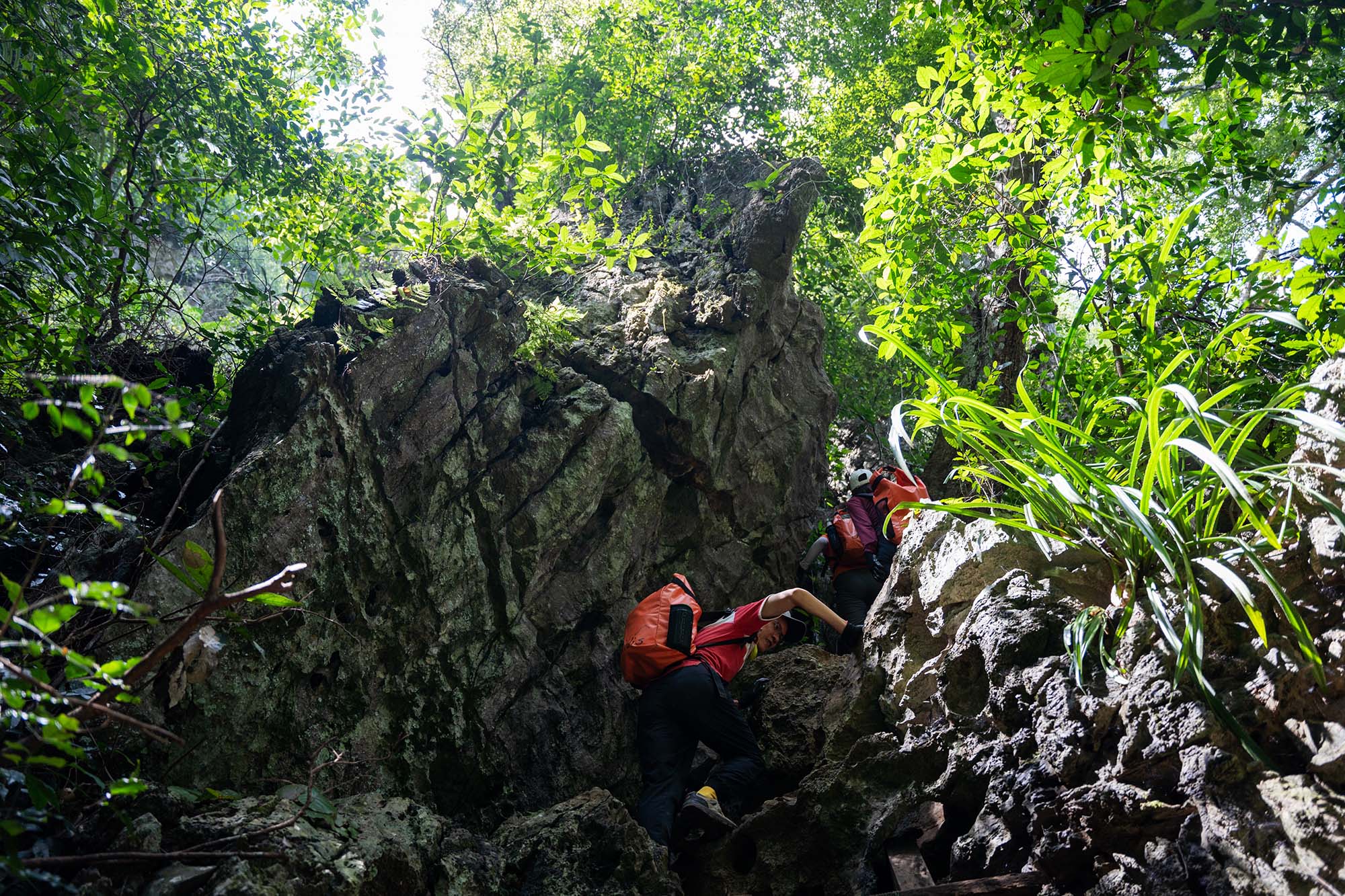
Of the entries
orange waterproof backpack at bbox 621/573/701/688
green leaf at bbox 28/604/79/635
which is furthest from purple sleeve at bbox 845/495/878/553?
green leaf at bbox 28/604/79/635

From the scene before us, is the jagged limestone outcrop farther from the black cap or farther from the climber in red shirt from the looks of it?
the black cap

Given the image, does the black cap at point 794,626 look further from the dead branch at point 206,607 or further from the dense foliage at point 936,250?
the dead branch at point 206,607

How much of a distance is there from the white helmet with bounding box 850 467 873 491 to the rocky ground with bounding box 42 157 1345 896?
93 cm

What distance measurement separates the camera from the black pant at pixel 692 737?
4.36m

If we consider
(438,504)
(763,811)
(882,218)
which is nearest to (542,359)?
(438,504)

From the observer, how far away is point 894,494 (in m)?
6.60

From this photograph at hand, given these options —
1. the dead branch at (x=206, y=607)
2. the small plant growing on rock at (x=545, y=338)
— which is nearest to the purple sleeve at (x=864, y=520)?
the small plant growing on rock at (x=545, y=338)

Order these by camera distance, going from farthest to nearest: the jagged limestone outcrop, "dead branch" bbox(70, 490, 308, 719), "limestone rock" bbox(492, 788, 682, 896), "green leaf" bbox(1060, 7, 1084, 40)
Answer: "limestone rock" bbox(492, 788, 682, 896)
"green leaf" bbox(1060, 7, 1084, 40)
the jagged limestone outcrop
"dead branch" bbox(70, 490, 308, 719)

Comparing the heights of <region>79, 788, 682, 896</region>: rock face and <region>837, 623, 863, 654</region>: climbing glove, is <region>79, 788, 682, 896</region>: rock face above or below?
below

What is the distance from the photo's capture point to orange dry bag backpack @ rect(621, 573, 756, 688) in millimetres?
4766

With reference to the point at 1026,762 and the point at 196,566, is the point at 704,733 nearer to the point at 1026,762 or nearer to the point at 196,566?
the point at 1026,762

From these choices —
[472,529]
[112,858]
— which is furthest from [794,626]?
[112,858]

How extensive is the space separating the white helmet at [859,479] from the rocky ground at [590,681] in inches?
36.6

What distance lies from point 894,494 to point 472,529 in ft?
12.6
